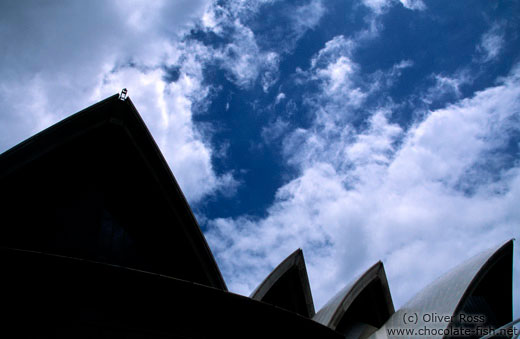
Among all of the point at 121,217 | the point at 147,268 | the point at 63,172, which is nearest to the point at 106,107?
the point at 63,172

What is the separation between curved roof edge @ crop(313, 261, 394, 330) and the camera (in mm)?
15825

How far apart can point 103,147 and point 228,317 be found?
8.64 meters

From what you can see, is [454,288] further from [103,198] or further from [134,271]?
[103,198]

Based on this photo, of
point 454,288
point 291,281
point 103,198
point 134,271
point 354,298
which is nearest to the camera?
point 134,271

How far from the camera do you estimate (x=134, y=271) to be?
6945 millimetres

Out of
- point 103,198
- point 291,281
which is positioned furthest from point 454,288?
point 103,198

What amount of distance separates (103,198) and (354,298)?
13.1 metres

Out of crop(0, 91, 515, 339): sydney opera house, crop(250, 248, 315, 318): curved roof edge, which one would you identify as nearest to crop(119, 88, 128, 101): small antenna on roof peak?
crop(0, 91, 515, 339): sydney opera house

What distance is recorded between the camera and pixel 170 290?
24.5 feet

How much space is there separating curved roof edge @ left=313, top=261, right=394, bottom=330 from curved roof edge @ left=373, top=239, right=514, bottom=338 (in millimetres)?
1020

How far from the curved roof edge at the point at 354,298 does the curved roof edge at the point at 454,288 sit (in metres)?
1.02

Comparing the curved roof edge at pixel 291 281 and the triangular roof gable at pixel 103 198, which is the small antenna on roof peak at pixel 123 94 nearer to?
the triangular roof gable at pixel 103 198

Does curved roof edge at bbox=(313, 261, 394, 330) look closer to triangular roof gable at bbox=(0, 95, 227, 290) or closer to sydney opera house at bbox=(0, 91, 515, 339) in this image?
sydney opera house at bbox=(0, 91, 515, 339)

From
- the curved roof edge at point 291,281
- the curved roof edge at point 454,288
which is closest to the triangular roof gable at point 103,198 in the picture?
the curved roof edge at point 291,281
